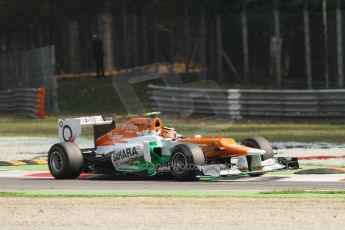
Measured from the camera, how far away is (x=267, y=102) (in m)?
29.5

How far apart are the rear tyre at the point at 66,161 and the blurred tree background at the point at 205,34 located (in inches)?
597

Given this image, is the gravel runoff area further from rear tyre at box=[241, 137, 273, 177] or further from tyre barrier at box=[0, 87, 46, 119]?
tyre barrier at box=[0, 87, 46, 119]

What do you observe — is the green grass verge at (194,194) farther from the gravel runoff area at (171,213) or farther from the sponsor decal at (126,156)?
the sponsor decal at (126,156)

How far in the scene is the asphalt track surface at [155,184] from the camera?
47.9ft

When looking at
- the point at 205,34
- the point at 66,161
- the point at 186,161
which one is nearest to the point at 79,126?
the point at 66,161

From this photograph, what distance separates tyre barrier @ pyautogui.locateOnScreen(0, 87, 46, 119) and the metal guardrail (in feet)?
23.7

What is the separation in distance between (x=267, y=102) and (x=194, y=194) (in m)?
16.1

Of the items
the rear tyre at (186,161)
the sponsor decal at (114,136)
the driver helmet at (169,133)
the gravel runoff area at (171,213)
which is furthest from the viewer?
the sponsor decal at (114,136)

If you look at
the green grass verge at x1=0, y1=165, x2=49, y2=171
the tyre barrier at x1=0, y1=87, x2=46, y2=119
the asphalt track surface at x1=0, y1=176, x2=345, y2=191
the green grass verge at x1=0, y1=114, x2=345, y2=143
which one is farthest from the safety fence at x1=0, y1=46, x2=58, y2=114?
the asphalt track surface at x1=0, y1=176, x2=345, y2=191

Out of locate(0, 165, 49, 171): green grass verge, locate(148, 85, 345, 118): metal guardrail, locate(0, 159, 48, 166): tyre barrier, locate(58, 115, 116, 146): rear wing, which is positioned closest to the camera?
locate(58, 115, 116, 146): rear wing

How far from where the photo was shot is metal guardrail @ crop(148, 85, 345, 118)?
2806 centimetres

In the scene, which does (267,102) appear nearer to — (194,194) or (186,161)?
(186,161)

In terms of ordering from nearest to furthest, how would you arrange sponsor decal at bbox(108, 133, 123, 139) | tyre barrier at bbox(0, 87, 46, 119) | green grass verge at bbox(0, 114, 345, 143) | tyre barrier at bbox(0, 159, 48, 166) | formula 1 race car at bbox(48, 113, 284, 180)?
formula 1 race car at bbox(48, 113, 284, 180) < sponsor decal at bbox(108, 133, 123, 139) < tyre barrier at bbox(0, 159, 48, 166) < green grass verge at bbox(0, 114, 345, 143) < tyre barrier at bbox(0, 87, 46, 119)

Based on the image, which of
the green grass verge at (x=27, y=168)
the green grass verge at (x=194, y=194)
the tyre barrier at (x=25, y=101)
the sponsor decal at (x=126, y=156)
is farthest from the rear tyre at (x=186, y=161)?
the tyre barrier at (x=25, y=101)
